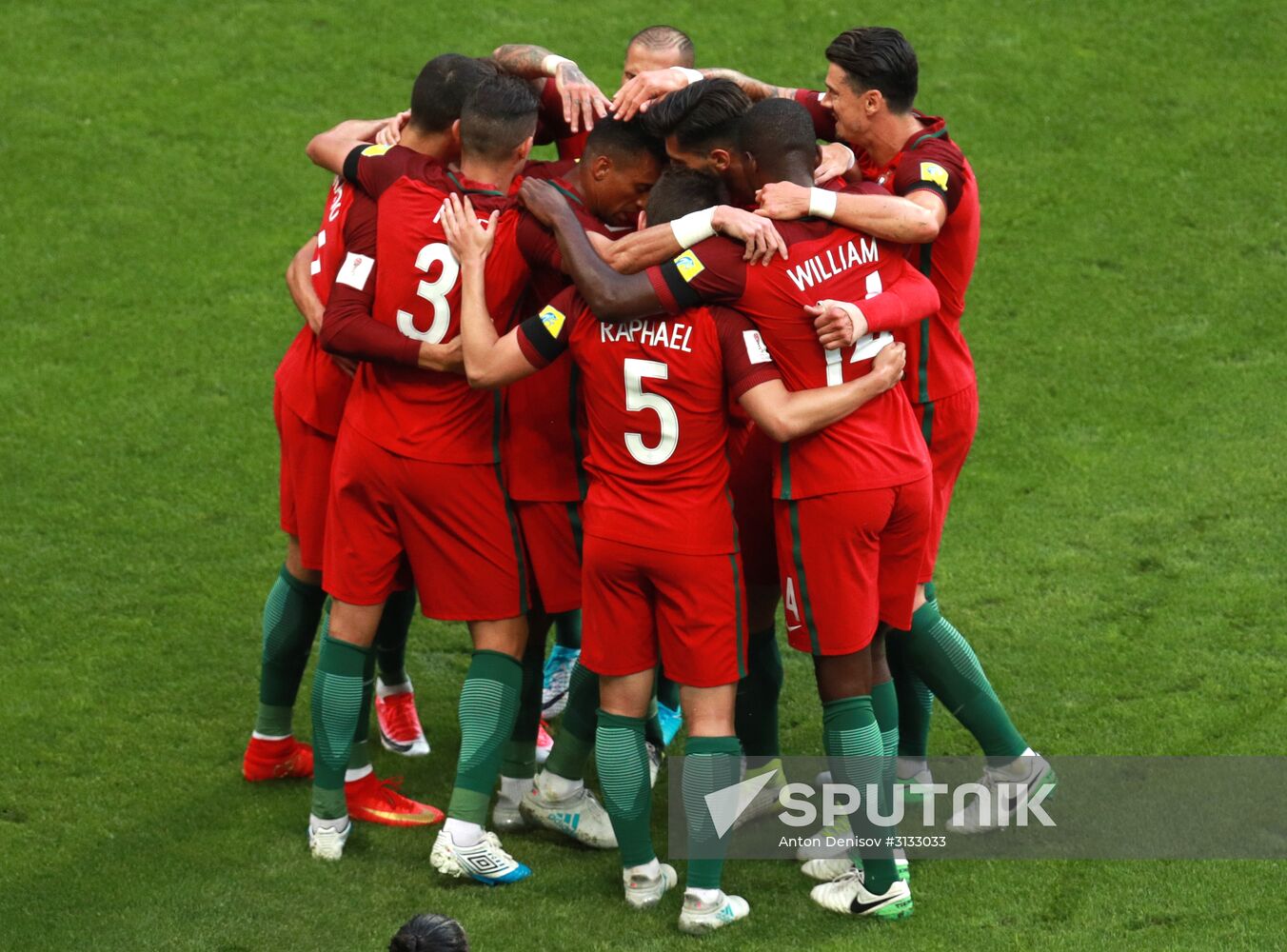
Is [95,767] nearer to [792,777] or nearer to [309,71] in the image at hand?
[792,777]

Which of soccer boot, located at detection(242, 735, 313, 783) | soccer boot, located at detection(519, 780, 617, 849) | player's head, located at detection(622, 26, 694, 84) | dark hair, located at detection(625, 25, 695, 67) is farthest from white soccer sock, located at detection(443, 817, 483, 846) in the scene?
dark hair, located at detection(625, 25, 695, 67)

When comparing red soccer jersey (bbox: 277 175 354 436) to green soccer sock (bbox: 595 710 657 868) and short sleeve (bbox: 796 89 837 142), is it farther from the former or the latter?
short sleeve (bbox: 796 89 837 142)

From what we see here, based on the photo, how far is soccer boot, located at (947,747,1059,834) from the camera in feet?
17.0

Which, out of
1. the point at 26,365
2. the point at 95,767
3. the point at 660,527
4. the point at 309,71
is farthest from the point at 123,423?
the point at 660,527

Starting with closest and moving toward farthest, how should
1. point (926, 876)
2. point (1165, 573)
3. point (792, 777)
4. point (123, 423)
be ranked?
point (926, 876) < point (792, 777) < point (1165, 573) < point (123, 423)

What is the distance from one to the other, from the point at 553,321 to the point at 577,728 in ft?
4.38

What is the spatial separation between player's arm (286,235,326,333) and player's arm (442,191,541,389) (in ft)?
2.02

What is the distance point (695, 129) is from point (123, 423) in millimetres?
4314

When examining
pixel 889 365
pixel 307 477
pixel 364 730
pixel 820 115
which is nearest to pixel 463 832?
pixel 364 730

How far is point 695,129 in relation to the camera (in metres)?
4.60

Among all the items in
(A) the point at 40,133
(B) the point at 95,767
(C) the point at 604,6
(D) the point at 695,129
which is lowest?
(B) the point at 95,767

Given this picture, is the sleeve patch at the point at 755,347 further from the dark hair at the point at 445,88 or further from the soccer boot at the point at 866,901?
the soccer boot at the point at 866,901

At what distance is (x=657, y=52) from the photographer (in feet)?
19.1

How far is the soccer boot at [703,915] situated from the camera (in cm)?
461
